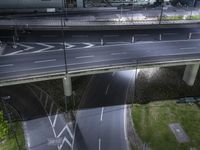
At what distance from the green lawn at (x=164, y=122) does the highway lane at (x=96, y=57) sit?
878 cm

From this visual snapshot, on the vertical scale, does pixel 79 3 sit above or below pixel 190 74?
above

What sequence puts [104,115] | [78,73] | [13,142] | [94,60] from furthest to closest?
1. [104,115]
2. [94,60]
3. [78,73]
4. [13,142]

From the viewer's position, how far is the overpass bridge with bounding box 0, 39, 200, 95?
3572 centimetres

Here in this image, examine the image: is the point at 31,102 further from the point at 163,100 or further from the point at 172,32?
the point at 172,32

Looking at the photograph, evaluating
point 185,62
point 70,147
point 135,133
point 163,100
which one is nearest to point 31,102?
point 70,147

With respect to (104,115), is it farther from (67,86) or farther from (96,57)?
(96,57)

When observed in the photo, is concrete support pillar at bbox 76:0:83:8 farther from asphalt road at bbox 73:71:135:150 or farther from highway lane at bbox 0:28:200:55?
asphalt road at bbox 73:71:135:150

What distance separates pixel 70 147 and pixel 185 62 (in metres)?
24.3

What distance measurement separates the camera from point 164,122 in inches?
1528

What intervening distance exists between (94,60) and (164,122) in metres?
15.9

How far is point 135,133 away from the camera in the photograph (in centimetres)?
3656

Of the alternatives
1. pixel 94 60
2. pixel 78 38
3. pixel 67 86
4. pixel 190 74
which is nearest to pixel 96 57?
pixel 94 60

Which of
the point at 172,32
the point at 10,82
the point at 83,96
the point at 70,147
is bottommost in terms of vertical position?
the point at 70,147

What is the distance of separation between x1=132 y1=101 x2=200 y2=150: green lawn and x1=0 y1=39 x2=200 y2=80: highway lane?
8776mm
